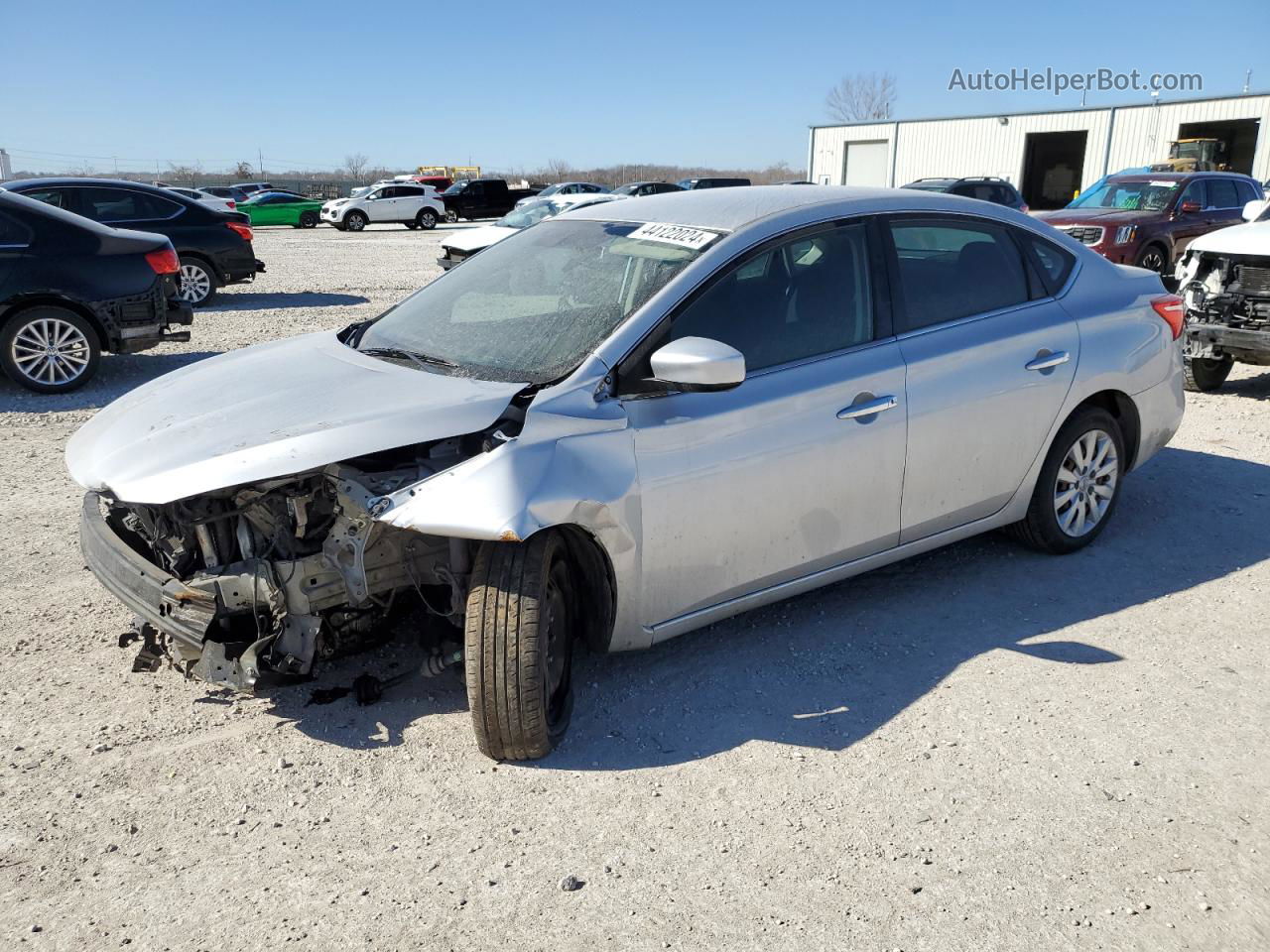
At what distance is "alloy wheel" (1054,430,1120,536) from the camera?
4.75m

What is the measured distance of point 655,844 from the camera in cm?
292

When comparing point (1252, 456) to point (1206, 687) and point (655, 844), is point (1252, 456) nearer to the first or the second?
point (1206, 687)

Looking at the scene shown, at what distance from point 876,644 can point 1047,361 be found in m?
1.48

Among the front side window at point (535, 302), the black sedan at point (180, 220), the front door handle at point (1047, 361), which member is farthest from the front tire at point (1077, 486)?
the black sedan at point (180, 220)

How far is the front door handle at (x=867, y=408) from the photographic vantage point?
380 cm

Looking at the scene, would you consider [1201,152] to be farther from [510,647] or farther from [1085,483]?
[510,647]

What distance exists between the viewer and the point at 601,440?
3281 millimetres

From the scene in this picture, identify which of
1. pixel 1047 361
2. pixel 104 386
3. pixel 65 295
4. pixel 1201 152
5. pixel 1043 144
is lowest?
pixel 104 386

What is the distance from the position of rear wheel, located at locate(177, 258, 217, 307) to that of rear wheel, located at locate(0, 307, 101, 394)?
5.32m

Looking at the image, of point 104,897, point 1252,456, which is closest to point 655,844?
point 104,897

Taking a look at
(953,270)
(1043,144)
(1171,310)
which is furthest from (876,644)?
(1043,144)

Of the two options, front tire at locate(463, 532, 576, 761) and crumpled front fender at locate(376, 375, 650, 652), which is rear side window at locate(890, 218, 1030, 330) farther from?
front tire at locate(463, 532, 576, 761)

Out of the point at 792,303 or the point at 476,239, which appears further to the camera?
the point at 476,239

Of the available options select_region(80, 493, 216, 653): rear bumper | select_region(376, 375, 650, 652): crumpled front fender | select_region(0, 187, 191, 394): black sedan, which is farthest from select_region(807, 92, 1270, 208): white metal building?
select_region(80, 493, 216, 653): rear bumper
